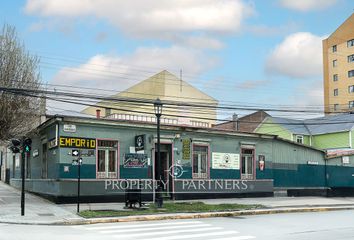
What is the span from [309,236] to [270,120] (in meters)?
40.8

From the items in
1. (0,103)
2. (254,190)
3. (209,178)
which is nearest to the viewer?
(0,103)

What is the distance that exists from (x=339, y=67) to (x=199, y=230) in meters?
73.9

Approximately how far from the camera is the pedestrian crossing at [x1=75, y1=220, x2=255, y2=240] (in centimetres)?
1409

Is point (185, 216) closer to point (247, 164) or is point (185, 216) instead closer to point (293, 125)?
point (247, 164)

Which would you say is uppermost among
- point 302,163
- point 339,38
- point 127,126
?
point 339,38

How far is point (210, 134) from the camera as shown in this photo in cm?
2892

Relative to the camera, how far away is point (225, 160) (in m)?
29.5

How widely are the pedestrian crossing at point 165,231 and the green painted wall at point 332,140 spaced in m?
35.0

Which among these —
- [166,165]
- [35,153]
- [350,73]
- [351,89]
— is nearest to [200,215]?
[166,165]

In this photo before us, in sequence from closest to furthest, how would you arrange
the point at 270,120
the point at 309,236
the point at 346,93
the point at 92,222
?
1. the point at 309,236
2. the point at 92,222
3. the point at 270,120
4. the point at 346,93

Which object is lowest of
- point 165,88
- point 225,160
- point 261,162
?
point 261,162

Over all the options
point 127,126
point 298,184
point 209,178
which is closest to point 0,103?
point 127,126

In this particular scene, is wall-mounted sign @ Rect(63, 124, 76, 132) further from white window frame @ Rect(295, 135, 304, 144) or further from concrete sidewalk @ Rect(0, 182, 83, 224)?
white window frame @ Rect(295, 135, 304, 144)

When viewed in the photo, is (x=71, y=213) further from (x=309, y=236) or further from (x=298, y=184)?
(x=298, y=184)
